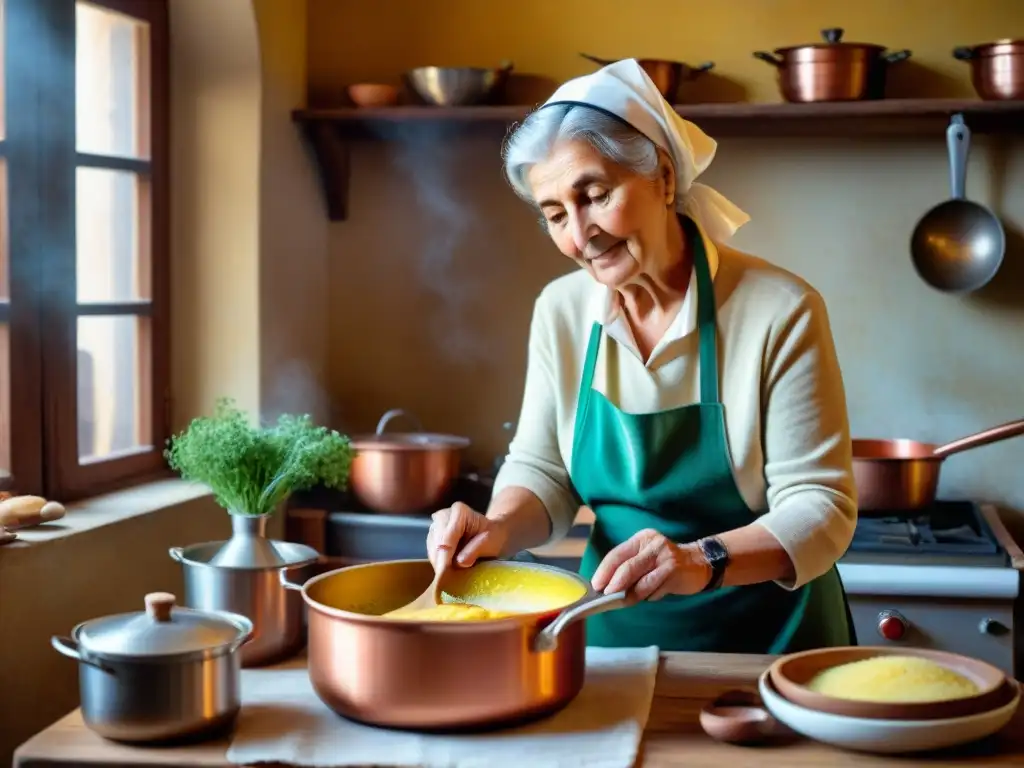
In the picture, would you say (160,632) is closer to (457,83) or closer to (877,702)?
(877,702)

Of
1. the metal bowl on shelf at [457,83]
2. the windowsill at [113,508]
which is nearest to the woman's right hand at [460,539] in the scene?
the windowsill at [113,508]

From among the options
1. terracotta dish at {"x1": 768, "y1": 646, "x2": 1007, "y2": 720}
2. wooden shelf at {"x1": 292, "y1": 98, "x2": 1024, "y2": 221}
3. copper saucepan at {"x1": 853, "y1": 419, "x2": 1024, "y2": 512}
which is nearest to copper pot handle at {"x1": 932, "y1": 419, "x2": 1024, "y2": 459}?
copper saucepan at {"x1": 853, "y1": 419, "x2": 1024, "y2": 512}

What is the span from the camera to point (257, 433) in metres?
1.83

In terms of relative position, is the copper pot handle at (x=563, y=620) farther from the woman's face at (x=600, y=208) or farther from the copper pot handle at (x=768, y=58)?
the copper pot handle at (x=768, y=58)

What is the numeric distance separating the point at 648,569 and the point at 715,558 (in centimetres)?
14

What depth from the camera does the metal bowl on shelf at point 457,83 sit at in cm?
289

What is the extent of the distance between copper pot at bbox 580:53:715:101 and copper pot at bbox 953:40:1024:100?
572 millimetres

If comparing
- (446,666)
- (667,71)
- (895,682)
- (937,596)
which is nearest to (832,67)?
(667,71)

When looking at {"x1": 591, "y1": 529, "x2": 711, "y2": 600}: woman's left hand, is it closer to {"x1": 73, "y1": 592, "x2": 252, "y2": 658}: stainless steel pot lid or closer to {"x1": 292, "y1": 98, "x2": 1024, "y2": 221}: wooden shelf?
{"x1": 73, "y1": 592, "x2": 252, "y2": 658}: stainless steel pot lid

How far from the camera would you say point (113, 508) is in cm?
235

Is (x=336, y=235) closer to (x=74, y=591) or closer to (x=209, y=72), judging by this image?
(x=209, y=72)

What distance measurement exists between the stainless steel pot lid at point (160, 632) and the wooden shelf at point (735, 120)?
179cm

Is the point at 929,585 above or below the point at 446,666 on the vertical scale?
below

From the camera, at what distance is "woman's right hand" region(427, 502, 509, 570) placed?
1582mm
